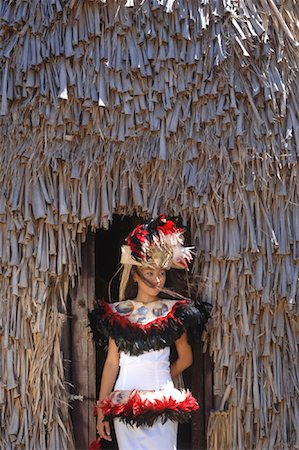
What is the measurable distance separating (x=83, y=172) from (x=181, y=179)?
0.46 metres

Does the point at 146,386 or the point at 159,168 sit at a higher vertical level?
the point at 159,168

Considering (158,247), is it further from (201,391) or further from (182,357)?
(201,391)

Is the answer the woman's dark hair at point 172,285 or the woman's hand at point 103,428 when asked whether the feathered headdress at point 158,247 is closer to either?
the woman's dark hair at point 172,285

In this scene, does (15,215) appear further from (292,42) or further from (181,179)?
(292,42)

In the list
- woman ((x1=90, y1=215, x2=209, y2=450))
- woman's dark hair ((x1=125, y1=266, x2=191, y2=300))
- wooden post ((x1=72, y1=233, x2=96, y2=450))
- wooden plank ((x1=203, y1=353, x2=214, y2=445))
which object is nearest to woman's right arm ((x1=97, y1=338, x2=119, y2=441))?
woman ((x1=90, y1=215, x2=209, y2=450))

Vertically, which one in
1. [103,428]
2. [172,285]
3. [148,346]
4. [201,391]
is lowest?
[103,428]

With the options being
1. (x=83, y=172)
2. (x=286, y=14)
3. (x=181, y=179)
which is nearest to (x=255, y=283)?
(x=181, y=179)

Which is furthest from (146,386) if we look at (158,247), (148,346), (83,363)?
(158,247)

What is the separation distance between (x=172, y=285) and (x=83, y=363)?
59 cm

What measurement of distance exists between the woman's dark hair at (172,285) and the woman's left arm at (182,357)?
22 cm

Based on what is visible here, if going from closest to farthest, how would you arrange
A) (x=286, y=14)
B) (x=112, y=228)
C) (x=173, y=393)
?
(x=173, y=393) → (x=286, y=14) → (x=112, y=228)

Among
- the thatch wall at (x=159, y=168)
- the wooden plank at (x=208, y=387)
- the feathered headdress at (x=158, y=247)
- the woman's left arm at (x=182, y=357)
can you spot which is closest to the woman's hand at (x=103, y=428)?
the thatch wall at (x=159, y=168)

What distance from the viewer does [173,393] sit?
461cm

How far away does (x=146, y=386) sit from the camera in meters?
4.62
